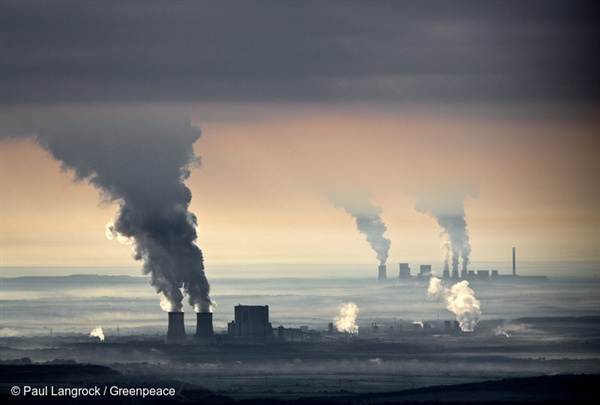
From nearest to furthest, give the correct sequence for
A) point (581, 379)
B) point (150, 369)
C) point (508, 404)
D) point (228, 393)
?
point (508, 404), point (228, 393), point (581, 379), point (150, 369)

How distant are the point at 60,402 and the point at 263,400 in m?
21.7

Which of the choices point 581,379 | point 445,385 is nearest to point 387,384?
point 445,385

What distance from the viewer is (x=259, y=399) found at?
15475 centimetres

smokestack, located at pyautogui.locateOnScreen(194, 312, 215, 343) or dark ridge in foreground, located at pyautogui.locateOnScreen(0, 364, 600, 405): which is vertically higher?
smokestack, located at pyautogui.locateOnScreen(194, 312, 215, 343)

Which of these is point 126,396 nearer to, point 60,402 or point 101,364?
point 60,402

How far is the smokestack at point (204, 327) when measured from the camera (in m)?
192

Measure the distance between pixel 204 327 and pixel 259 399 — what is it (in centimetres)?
4024

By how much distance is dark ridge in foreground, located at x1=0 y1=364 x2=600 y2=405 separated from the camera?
143 meters

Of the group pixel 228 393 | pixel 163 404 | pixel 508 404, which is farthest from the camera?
pixel 228 393

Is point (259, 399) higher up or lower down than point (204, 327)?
lower down

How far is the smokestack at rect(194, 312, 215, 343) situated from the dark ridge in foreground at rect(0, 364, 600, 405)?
13.8 meters

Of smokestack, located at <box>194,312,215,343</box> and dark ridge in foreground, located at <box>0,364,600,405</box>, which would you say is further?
smokestack, located at <box>194,312,215,343</box>

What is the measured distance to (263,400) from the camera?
153625mm

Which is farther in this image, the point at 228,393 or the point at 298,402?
the point at 228,393
